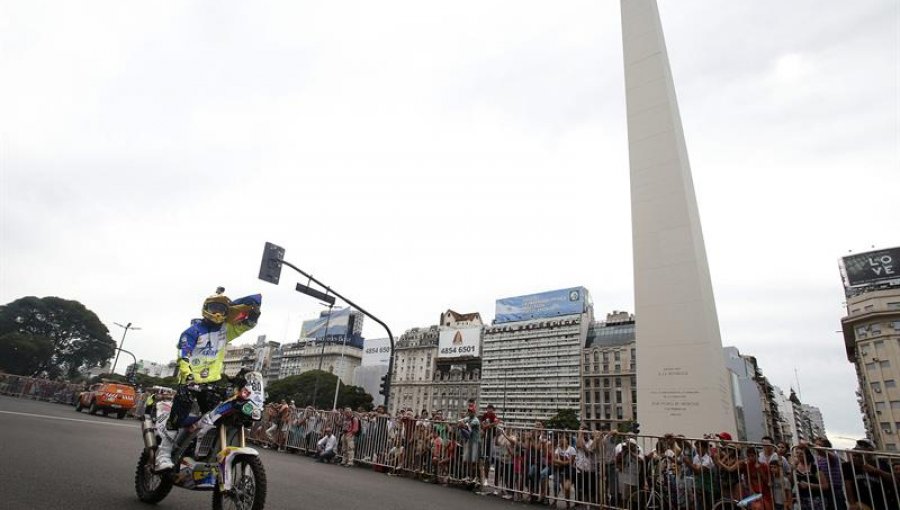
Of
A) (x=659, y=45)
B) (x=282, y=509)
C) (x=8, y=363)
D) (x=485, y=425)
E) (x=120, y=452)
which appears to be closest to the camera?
(x=282, y=509)

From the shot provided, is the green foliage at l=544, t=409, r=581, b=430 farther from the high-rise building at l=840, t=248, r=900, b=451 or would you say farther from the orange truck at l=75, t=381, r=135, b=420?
the orange truck at l=75, t=381, r=135, b=420

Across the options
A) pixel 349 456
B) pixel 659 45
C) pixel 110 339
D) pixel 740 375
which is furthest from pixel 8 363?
pixel 740 375

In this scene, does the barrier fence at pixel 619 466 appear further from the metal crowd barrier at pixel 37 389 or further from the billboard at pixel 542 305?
the billboard at pixel 542 305

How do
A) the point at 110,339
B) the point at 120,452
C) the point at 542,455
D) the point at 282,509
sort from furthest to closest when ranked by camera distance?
the point at 110,339 < the point at 542,455 < the point at 120,452 < the point at 282,509

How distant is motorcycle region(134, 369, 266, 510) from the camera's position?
11.4ft

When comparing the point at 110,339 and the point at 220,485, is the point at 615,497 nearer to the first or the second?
the point at 220,485

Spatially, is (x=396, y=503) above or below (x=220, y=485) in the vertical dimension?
Answer: below

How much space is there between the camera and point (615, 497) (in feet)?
24.1

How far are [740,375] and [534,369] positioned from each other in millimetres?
40856

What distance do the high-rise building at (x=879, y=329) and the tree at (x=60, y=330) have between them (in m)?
89.4

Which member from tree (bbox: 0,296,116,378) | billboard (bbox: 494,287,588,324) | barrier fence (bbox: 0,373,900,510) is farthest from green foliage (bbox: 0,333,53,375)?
billboard (bbox: 494,287,588,324)

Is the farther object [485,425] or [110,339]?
[110,339]

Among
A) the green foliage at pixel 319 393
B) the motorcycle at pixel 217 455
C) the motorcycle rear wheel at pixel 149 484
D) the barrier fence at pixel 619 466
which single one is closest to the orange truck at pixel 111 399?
the barrier fence at pixel 619 466

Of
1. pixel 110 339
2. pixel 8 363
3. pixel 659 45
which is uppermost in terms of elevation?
pixel 659 45
